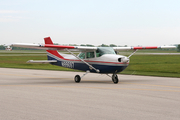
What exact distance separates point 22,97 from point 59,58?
942 cm

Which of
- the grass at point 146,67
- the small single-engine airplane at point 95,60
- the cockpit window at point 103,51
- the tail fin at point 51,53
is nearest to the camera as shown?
the small single-engine airplane at point 95,60

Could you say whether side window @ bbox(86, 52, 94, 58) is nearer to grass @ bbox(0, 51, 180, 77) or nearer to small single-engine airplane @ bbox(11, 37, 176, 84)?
small single-engine airplane @ bbox(11, 37, 176, 84)

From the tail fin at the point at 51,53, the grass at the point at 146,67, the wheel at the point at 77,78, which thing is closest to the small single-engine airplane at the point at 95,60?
the wheel at the point at 77,78

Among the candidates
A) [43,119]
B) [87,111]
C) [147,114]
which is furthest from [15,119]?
[147,114]

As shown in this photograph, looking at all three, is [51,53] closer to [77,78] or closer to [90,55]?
[90,55]

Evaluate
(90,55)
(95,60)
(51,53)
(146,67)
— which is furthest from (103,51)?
(146,67)

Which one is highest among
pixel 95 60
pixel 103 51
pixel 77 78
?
pixel 103 51

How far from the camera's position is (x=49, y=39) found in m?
19.9

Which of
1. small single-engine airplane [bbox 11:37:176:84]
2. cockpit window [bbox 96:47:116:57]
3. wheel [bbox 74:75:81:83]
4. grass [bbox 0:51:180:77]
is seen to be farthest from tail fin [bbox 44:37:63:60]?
grass [bbox 0:51:180:77]

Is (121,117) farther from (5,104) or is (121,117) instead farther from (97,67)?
(97,67)

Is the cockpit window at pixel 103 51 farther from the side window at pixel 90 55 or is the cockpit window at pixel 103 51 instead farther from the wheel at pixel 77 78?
the wheel at pixel 77 78

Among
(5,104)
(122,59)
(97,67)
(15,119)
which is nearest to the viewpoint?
(15,119)

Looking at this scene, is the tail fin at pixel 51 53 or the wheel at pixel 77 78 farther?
the tail fin at pixel 51 53

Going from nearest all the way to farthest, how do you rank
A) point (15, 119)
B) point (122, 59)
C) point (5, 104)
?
1. point (15, 119)
2. point (5, 104)
3. point (122, 59)
